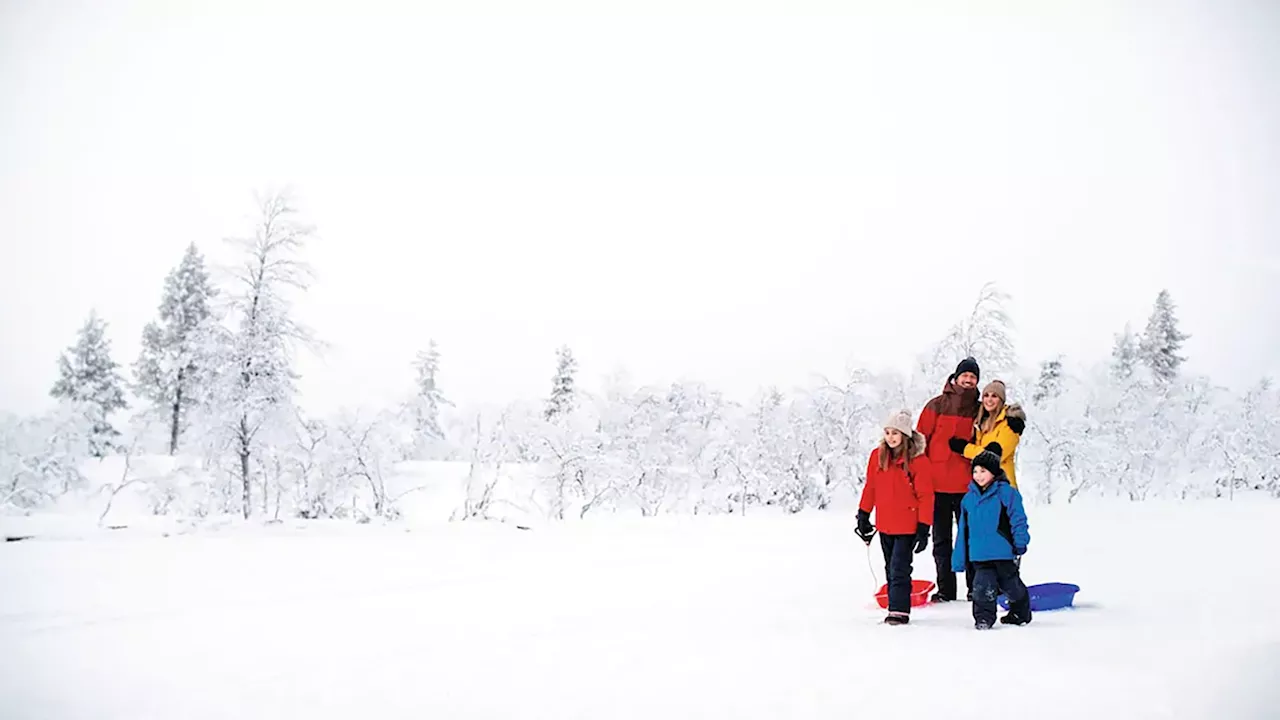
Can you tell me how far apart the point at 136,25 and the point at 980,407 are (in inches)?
559

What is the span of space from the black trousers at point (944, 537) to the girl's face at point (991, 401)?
0.81 metres

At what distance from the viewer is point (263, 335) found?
1631 centimetres

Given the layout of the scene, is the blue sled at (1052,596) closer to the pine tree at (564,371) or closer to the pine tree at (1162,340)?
the pine tree at (1162,340)

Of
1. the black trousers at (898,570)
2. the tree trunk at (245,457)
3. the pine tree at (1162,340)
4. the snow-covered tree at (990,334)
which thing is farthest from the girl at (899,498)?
the pine tree at (1162,340)

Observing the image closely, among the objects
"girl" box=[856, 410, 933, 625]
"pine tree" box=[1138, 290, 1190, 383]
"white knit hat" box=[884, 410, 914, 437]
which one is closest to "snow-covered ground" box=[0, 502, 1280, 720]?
"girl" box=[856, 410, 933, 625]

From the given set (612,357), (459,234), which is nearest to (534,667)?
(612,357)

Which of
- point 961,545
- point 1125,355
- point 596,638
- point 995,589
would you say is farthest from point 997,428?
point 1125,355

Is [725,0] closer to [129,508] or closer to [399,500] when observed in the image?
[399,500]

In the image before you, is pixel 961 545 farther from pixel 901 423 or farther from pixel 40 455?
pixel 40 455

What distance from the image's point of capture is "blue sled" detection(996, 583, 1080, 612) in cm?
696

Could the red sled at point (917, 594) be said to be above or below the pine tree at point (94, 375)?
below

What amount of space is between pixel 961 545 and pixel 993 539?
1.69ft

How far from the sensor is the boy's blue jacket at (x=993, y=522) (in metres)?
6.43

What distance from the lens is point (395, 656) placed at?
5.35 m
